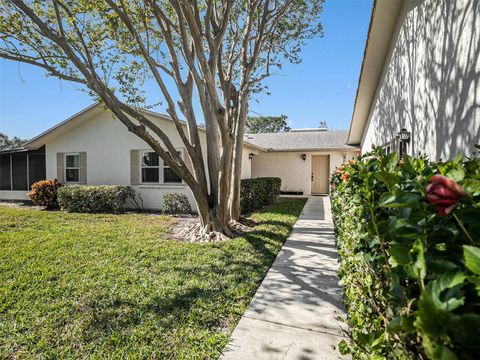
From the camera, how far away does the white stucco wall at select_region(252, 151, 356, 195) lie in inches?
687

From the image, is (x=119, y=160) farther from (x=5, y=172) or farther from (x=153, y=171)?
(x=5, y=172)

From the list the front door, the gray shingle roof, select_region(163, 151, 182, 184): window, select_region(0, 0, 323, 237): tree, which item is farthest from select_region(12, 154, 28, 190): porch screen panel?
the front door

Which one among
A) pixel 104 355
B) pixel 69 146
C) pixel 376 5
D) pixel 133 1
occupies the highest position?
pixel 133 1

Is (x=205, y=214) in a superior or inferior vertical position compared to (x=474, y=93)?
inferior

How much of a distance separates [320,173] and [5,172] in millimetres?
20045

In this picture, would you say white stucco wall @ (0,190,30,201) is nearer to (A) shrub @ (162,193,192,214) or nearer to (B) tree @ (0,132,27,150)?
(A) shrub @ (162,193,192,214)

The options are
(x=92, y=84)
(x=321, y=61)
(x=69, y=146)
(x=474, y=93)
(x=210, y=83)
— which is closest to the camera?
(x=474, y=93)

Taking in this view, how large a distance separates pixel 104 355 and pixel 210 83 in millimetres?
5668

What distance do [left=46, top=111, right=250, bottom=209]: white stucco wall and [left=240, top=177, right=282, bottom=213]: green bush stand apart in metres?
2.70

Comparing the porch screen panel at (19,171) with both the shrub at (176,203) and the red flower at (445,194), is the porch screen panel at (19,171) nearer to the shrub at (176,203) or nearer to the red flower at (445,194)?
the shrub at (176,203)

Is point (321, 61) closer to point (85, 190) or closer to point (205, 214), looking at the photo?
point (205, 214)

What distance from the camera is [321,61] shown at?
11.2 metres

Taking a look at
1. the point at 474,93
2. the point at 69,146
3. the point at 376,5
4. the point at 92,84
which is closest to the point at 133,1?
the point at 92,84

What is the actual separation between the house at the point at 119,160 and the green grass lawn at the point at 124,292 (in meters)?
5.42
